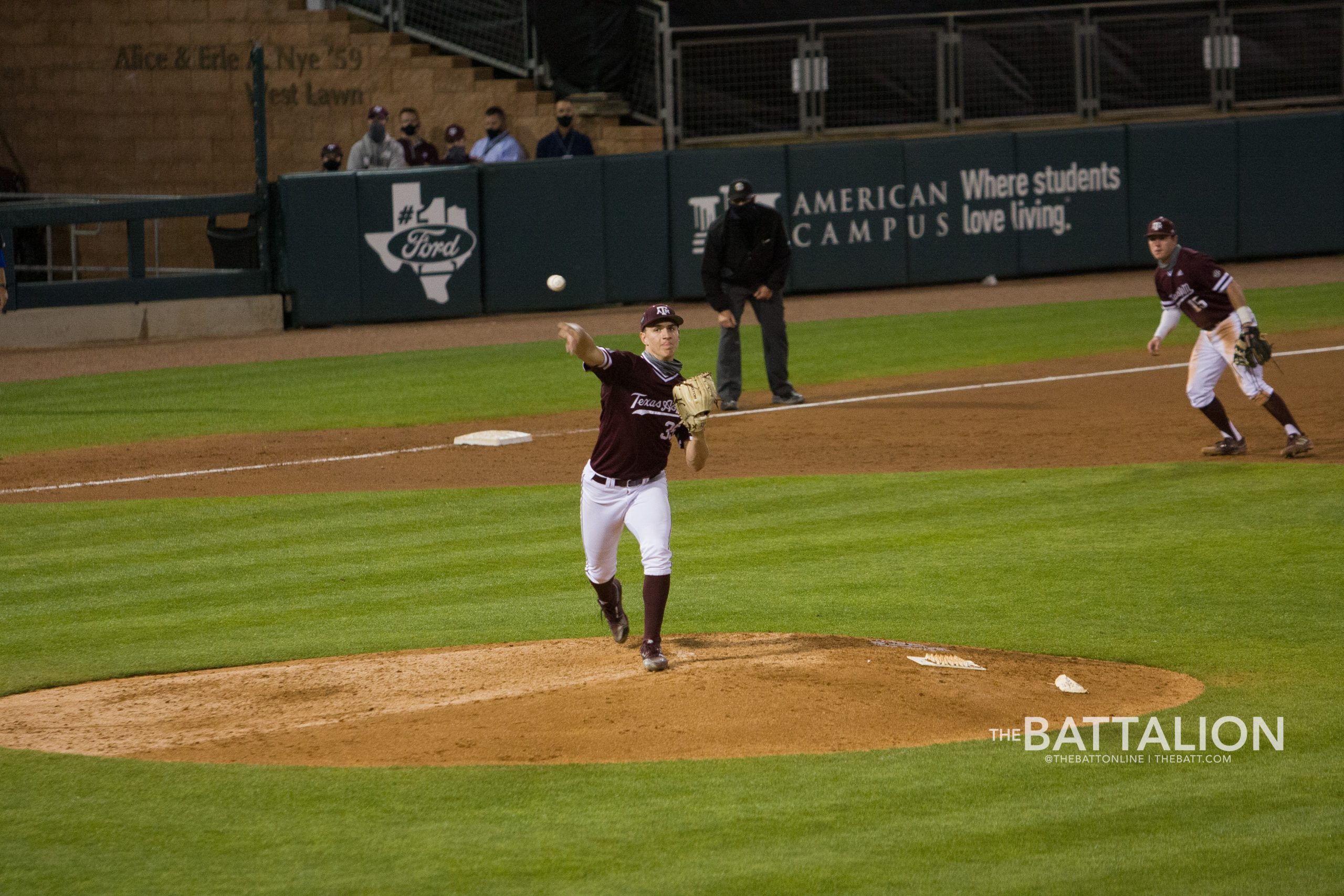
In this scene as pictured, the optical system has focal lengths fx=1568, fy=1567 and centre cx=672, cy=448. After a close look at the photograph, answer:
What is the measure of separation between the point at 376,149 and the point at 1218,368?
13637mm

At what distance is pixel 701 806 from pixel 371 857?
1176 mm

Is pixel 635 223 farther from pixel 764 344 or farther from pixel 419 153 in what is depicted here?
pixel 764 344

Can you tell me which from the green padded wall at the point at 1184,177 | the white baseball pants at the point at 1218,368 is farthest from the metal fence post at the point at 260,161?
the green padded wall at the point at 1184,177

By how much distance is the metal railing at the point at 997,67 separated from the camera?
25016 millimetres

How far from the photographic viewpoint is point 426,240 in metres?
21.8

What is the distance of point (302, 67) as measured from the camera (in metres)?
25.2

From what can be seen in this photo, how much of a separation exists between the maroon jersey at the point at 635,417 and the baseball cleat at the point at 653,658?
770 millimetres

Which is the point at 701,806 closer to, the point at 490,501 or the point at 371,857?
the point at 371,857

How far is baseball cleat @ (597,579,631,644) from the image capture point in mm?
7637

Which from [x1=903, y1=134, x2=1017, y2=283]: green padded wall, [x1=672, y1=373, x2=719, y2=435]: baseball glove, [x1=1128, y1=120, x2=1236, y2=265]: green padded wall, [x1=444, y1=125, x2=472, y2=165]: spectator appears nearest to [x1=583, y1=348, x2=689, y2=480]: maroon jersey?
[x1=672, y1=373, x2=719, y2=435]: baseball glove

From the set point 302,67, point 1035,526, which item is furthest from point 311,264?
point 1035,526

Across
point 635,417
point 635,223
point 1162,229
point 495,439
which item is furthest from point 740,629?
point 635,223

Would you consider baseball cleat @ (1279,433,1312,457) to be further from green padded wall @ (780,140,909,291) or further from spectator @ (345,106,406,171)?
spectator @ (345,106,406,171)

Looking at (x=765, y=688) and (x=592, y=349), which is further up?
(x=592, y=349)
